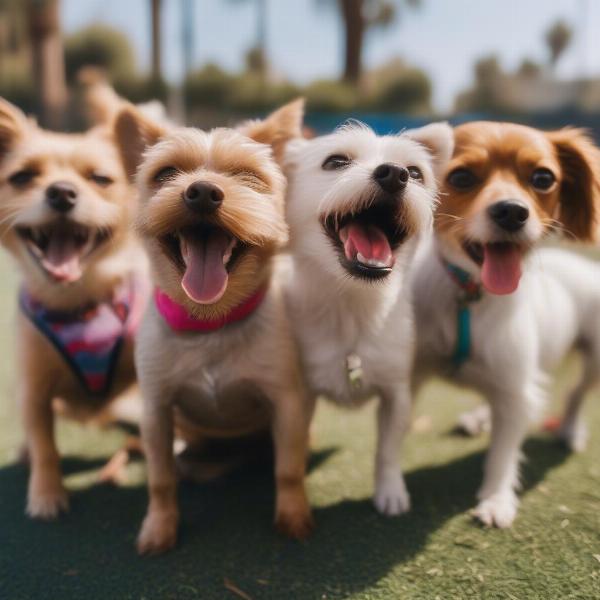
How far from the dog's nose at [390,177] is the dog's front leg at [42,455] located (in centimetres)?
172

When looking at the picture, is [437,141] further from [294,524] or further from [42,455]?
[42,455]

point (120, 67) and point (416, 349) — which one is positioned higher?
point (416, 349)

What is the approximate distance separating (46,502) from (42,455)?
20 cm

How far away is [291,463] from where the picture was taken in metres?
2.28

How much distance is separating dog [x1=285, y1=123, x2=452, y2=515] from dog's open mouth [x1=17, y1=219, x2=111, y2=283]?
0.91 metres

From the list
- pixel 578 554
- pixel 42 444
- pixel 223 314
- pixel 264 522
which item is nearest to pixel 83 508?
pixel 42 444

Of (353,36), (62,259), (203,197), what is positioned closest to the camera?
(203,197)

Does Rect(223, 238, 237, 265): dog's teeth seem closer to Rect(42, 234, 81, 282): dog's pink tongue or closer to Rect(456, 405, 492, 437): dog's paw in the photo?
Rect(42, 234, 81, 282): dog's pink tongue

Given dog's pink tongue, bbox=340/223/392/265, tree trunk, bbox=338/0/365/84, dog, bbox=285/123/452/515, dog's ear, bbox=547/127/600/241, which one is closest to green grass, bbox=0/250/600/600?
dog, bbox=285/123/452/515

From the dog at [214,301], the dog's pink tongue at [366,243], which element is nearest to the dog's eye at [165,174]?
the dog at [214,301]

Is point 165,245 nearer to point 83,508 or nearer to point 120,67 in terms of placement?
point 83,508

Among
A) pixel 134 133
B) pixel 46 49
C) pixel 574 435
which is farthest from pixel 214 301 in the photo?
pixel 46 49

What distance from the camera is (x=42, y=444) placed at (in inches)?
101

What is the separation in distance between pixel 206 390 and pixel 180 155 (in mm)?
861
